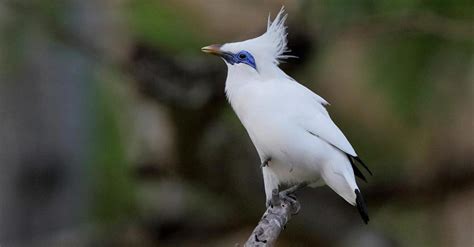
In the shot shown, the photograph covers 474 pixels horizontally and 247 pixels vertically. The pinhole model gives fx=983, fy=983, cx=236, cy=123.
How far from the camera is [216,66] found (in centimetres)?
146

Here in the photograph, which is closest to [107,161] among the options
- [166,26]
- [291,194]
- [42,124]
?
[42,124]

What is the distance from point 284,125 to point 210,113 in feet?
2.08

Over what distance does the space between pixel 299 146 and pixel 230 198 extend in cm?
70

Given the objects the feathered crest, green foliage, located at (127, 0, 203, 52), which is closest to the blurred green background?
green foliage, located at (127, 0, 203, 52)

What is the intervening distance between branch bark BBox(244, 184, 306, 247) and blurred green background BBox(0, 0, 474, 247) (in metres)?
0.47

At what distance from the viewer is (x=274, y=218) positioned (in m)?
0.87

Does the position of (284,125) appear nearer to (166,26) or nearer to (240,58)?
(240,58)

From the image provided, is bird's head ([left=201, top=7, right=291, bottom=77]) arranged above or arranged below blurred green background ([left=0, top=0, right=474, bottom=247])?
above

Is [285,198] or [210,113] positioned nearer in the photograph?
[285,198]

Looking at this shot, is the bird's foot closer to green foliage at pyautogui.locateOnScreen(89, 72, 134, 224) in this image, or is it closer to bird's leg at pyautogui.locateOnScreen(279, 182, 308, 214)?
bird's leg at pyautogui.locateOnScreen(279, 182, 308, 214)

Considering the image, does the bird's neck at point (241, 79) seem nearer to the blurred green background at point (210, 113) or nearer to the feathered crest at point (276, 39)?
the feathered crest at point (276, 39)

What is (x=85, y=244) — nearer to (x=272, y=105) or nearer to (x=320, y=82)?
(x=320, y=82)

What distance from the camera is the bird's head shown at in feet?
2.92

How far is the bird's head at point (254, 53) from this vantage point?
2.92 feet
